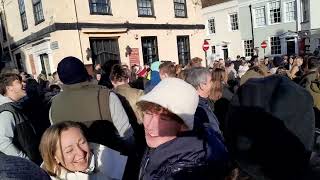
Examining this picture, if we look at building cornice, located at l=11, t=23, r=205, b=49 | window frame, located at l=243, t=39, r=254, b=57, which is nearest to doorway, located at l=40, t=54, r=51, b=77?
building cornice, located at l=11, t=23, r=205, b=49

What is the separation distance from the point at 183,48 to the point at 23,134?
1598 cm

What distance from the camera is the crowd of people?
3.69 ft

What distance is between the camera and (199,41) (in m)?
19.4

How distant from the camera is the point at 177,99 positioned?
72.3 inches

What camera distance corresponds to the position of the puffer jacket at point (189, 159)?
5.49 ft

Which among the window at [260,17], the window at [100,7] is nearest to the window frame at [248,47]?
the window at [260,17]

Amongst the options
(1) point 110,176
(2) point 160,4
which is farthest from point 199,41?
(1) point 110,176

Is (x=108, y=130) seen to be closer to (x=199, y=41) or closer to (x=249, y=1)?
(x=199, y=41)

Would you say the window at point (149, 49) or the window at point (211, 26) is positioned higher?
the window at point (211, 26)

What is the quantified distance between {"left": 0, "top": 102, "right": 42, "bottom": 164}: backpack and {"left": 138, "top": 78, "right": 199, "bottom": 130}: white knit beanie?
6.02ft

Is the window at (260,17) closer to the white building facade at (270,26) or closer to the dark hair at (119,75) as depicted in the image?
the white building facade at (270,26)

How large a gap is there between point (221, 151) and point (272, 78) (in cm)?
68

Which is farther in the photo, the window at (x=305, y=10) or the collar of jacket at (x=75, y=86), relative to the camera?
the window at (x=305, y=10)

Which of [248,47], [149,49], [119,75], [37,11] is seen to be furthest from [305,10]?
[119,75]
